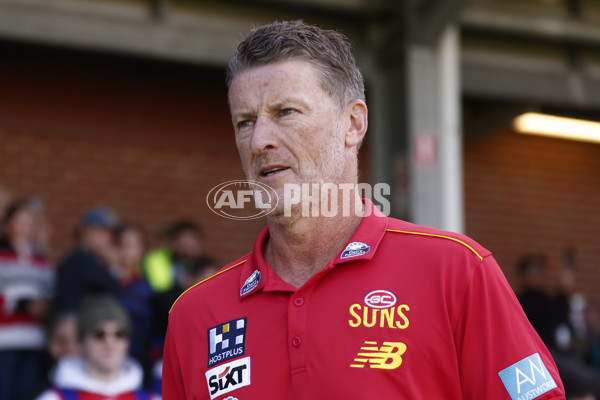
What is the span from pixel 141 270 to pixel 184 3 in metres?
2.32

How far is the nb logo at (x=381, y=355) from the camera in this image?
68.6 inches

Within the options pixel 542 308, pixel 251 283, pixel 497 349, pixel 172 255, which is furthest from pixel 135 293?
pixel 497 349

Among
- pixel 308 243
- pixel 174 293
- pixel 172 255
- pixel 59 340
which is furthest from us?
pixel 172 255

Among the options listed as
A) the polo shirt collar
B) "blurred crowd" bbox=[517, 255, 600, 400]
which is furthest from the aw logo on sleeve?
"blurred crowd" bbox=[517, 255, 600, 400]

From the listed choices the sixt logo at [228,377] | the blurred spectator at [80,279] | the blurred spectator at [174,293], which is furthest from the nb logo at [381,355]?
the blurred spectator at [80,279]

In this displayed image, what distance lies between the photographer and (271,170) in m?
1.94

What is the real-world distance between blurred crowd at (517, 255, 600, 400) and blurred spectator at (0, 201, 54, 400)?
3.24 meters

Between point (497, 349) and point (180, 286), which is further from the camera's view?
point (180, 286)

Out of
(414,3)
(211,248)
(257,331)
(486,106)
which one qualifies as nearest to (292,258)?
(257,331)

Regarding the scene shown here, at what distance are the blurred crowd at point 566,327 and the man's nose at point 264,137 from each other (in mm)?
3775

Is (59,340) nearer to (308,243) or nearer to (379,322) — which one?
(308,243)

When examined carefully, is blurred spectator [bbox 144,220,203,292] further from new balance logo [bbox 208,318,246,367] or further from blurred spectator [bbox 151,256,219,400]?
new balance logo [bbox 208,318,246,367]

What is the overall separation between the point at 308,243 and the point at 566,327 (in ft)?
17.6

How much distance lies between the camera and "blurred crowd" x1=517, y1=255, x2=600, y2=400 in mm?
5137
